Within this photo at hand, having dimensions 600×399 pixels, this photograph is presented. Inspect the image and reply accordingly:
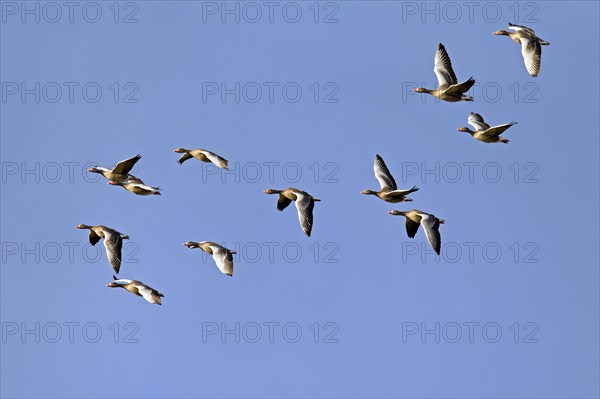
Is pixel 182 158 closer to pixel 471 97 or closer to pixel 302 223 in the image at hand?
pixel 302 223

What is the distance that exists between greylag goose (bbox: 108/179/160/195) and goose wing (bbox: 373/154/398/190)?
662 cm

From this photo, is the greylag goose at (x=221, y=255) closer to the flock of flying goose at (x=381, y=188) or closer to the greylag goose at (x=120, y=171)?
the flock of flying goose at (x=381, y=188)

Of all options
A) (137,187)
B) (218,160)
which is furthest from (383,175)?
(137,187)

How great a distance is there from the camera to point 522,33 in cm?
4381

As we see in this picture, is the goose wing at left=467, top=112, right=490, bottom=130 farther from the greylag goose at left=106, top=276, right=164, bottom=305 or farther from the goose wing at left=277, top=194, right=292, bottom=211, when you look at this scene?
the greylag goose at left=106, top=276, right=164, bottom=305

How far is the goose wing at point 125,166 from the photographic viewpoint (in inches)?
1651

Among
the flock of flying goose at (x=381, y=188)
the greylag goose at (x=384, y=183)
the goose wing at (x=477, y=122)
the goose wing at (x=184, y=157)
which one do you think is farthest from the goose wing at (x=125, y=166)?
the goose wing at (x=477, y=122)

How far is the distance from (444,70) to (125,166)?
30.7 ft

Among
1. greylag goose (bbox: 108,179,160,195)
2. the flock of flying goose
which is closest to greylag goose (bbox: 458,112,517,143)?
the flock of flying goose

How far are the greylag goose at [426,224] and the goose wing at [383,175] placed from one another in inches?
33.5

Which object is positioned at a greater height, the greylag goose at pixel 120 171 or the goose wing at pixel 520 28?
the goose wing at pixel 520 28

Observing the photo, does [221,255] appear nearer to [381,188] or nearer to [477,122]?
[381,188]

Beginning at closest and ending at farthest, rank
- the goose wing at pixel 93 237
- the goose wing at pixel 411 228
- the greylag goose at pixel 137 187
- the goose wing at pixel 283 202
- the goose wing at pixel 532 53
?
the greylag goose at pixel 137 187 → the goose wing at pixel 532 53 → the goose wing at pixel 93 237 → the goose wing at pixel 411 228 → the goose wing at pixel 283 202

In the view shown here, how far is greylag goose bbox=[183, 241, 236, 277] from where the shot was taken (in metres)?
42.4
